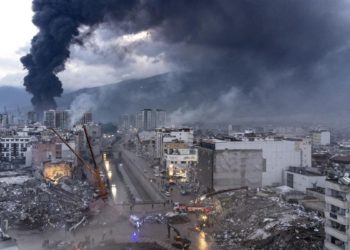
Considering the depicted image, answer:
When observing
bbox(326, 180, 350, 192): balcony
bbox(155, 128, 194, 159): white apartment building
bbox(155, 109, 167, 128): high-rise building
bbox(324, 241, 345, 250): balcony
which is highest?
bbox(155, 109, 167, 128): high-rise building

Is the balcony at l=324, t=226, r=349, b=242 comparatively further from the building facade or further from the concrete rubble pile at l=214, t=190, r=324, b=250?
the building facade

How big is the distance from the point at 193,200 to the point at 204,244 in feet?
53.5

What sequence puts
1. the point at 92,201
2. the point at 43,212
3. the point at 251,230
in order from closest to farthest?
the point at 251,230 < the point at 43,212 < the point at 92,201

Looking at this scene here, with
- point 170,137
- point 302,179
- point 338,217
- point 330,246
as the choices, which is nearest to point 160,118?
point 170,137

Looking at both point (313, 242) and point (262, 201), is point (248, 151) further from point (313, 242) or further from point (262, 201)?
point (313, 242)

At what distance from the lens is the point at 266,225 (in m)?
29.7

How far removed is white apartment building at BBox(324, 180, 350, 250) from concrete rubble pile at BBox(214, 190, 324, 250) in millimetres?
1781

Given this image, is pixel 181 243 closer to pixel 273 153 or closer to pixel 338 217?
pixel 338 217

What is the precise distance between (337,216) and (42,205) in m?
24.0

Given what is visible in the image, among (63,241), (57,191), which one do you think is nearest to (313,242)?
(63,241)

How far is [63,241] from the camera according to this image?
2838 cm

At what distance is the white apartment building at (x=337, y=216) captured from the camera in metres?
22.2

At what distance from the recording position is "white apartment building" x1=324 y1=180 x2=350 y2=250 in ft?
72.7

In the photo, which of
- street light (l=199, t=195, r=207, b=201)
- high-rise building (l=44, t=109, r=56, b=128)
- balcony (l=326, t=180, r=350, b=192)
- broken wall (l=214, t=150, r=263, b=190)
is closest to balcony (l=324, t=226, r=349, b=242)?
balcony (l=326, t=180, r=350, b=192)
